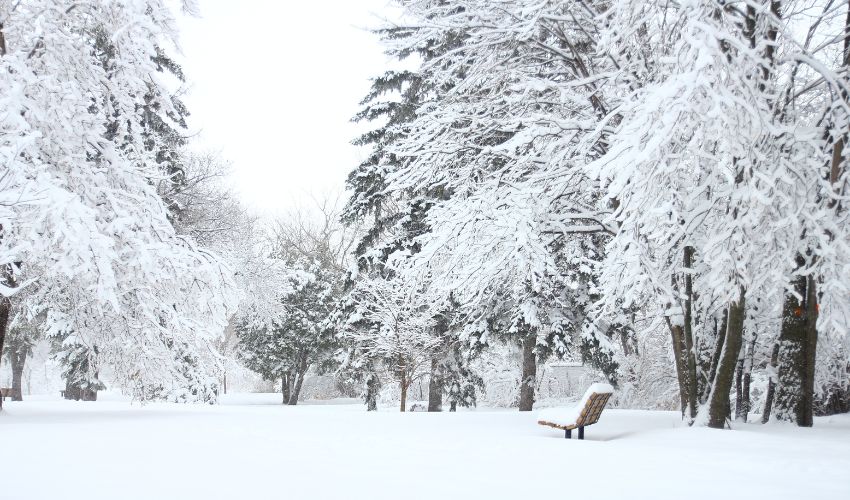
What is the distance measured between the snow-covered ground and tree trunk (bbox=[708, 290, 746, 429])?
574 mm

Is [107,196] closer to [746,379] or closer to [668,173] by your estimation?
[668,173]

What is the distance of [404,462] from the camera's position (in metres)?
5.35

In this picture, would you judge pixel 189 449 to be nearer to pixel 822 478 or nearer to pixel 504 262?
pixel 504 262

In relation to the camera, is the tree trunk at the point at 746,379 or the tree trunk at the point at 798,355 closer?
the tree trunk at the point at 798,355

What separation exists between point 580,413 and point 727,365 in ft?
6.47

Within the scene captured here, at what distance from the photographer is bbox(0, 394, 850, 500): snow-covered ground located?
4.24m

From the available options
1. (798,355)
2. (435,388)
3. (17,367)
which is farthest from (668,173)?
(17,367)

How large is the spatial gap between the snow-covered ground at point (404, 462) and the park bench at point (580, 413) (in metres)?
0.30

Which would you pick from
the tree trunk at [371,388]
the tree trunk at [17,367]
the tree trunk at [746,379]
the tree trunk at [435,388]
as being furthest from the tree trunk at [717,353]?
the tree trunk at [17,367]

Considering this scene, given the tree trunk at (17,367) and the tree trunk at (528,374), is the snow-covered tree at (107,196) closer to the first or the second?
the tree trunk at (528,374)

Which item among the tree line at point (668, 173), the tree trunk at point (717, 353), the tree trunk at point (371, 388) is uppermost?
the tree line at point (668, 173)

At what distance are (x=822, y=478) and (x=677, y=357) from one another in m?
3.69

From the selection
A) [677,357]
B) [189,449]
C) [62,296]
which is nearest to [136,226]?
[62,296]

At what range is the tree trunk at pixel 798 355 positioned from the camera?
26.9 ft
